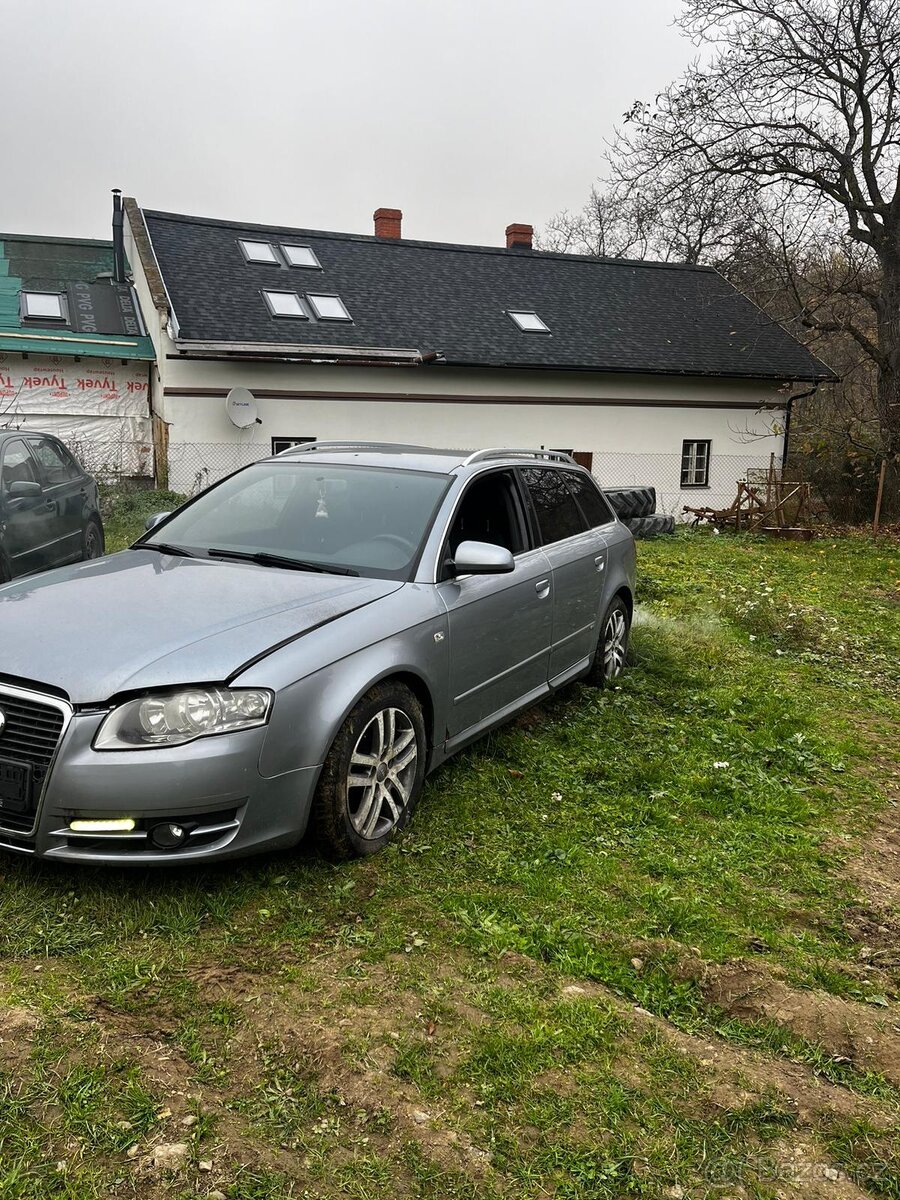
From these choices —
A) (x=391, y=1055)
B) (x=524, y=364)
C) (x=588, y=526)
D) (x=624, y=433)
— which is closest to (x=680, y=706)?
(x=588, y=526)

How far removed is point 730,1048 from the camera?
9.11ft

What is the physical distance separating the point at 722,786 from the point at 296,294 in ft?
56.7

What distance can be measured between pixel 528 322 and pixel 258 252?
630 centimetres

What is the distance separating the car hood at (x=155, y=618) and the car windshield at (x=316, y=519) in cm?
19

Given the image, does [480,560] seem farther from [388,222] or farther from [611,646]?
[388,222]

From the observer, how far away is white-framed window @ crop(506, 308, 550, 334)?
2159 centimetres

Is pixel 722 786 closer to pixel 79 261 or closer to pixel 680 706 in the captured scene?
pixel 680 706

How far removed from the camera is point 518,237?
88.7ft

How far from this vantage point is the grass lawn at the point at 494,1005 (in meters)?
2.26

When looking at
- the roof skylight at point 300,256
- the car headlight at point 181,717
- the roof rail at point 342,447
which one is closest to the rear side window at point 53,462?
the roof rail at point 342,447

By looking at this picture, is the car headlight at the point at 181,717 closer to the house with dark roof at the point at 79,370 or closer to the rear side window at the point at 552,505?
the rear side window at the point at 552,505

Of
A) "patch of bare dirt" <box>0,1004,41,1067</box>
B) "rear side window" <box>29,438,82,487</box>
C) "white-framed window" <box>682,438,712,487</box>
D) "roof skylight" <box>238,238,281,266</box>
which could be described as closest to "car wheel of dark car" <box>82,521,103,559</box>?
"rear side window" <box>29,438,82,487</box>

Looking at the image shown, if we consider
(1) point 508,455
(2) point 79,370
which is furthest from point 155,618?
(2) point 79,370

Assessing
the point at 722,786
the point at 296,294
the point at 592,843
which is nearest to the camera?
the point at 592,843
